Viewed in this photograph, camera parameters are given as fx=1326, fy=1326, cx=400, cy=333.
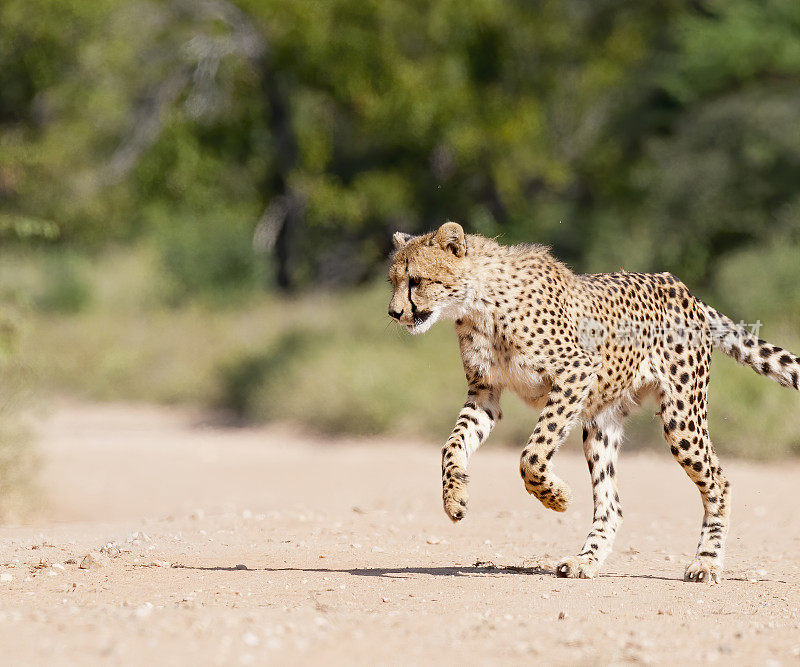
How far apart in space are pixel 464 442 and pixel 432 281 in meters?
0.78

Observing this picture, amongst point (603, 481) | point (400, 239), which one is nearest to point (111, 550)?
point (400, 239)

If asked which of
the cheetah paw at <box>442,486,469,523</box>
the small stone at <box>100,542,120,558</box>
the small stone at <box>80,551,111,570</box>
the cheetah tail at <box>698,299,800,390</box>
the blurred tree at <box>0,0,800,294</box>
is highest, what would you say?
the blurred tree at <box>0,0,800,294</box>

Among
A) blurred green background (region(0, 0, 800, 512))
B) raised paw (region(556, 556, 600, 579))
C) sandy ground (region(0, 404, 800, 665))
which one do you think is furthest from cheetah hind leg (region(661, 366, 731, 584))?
blurred green background (region(0, 0, 800, 512))

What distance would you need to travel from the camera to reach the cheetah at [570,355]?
6281mm

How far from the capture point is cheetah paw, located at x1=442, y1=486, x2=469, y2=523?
19.4ft

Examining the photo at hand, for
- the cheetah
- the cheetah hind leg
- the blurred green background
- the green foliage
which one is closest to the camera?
the cheetah

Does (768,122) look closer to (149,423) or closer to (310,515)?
(149,423)

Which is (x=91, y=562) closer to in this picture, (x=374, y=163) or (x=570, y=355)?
(x=570, y=355)

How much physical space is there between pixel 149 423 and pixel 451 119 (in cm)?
607

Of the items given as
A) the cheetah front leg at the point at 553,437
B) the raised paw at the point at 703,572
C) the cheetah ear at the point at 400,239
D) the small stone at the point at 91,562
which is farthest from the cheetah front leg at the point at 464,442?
the small stone at the point at 91,562

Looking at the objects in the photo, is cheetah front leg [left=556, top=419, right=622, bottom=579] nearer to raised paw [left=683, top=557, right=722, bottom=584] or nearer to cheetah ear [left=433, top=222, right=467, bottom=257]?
raised paw [left=683, top=557, right=722, bottom=584]

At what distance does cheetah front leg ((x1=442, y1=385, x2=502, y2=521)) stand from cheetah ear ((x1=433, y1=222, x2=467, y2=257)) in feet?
2.22

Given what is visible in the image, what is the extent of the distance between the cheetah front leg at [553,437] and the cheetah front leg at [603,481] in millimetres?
615

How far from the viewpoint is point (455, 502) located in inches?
234
